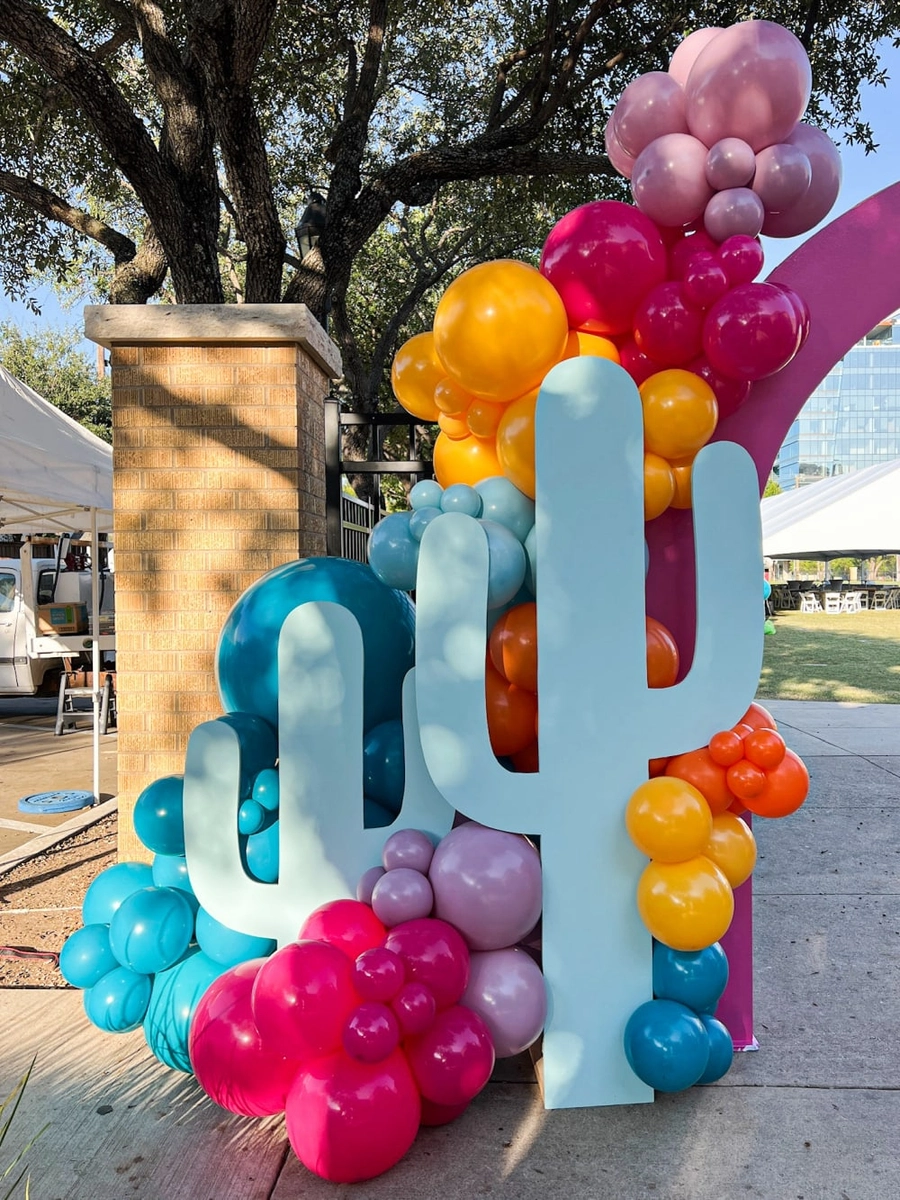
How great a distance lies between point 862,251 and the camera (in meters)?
2.91

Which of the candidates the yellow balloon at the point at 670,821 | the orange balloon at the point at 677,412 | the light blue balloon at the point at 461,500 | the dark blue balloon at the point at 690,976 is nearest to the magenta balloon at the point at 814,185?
the orange balloon at the point at 677,412

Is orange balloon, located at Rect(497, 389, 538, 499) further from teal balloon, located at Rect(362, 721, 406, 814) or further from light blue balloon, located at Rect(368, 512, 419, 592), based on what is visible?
teal balloon, located at Rect(362, 721, 406, 814)

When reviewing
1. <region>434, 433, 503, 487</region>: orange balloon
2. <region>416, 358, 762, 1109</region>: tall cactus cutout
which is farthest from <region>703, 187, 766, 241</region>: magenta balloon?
<region>434, 433, 503, 487</region>: orange balloon

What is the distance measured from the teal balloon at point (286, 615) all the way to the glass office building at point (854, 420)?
127m

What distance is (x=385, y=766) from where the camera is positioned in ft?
9.52

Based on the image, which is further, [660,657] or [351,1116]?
[660,657]

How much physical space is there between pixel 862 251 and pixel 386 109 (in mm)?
13369

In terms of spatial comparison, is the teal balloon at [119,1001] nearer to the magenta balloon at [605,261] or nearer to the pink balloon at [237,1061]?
the pink balloon at [237,1061]

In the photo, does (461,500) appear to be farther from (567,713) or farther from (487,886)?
(487,886)

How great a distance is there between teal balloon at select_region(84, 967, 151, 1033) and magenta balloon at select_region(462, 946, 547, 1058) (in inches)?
40.5

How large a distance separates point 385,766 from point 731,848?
109 cm

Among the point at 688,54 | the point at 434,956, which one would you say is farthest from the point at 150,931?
the point at 688,54

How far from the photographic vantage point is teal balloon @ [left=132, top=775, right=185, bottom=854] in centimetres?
288

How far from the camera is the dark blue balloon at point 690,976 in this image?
268cm
